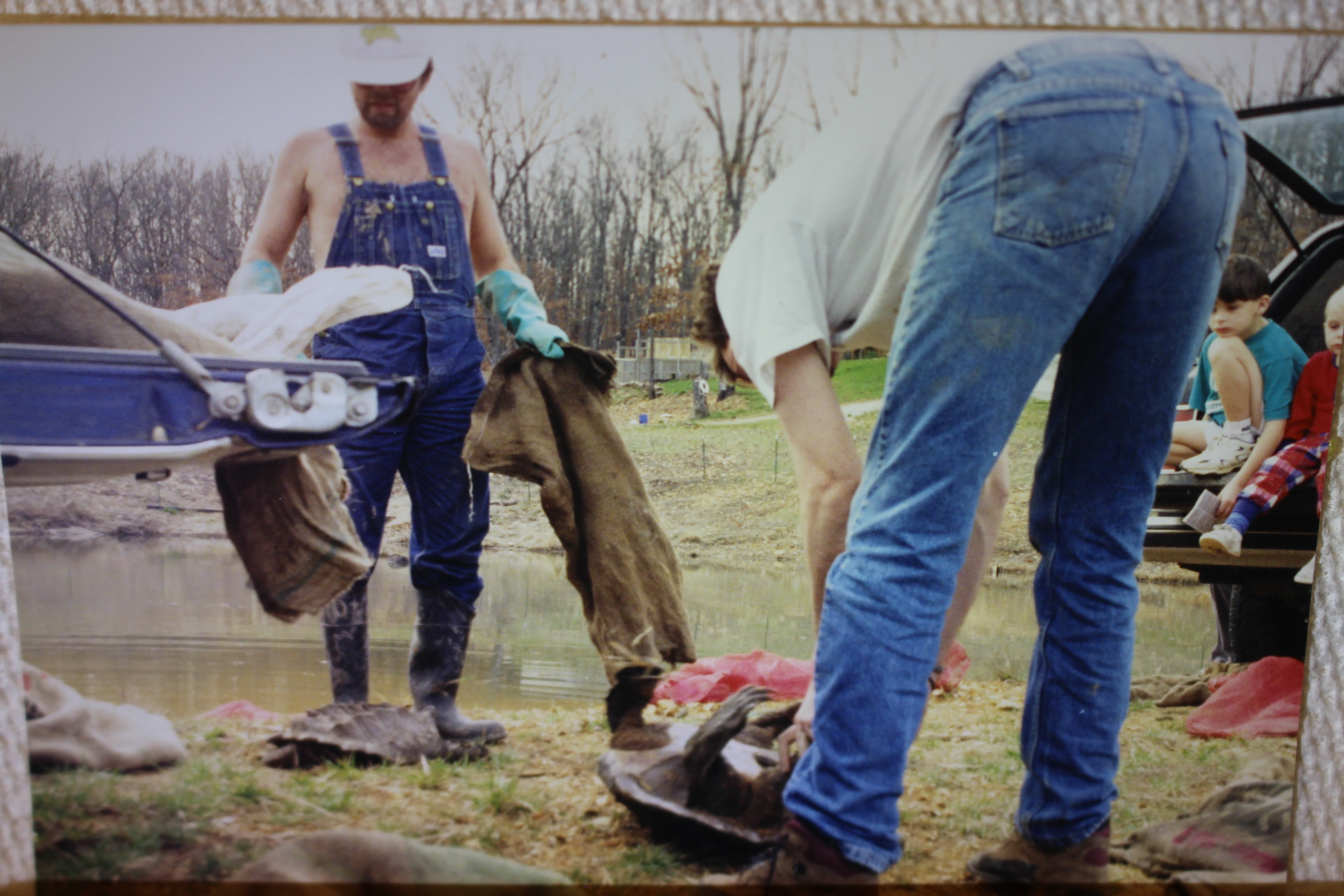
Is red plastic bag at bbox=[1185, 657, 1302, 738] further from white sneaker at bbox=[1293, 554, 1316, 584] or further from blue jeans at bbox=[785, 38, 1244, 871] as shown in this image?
blue jeans at bbox=[785, 38, 1244, 871]

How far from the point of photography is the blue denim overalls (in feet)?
6.95

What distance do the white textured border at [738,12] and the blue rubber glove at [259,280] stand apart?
486 millimetres

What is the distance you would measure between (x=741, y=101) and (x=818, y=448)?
0.74 metres

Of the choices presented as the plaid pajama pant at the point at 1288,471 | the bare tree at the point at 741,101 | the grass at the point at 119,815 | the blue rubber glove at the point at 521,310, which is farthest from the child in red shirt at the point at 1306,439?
the grass at the point at 119,815

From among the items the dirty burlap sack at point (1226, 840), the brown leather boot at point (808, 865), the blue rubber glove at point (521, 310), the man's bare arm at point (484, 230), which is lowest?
the dirty burlap sack at point (1226, 840)

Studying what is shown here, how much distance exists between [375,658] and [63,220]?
1.15 m

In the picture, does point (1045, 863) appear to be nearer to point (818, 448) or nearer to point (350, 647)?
point (818, 448)

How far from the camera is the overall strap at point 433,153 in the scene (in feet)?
6.97

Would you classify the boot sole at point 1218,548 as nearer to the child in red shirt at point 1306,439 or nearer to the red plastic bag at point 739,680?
the child in red shirt at point 1306,439

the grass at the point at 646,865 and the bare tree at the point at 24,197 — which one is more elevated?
the bare tree at the point at 24,197

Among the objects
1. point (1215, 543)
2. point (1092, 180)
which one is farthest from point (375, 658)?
point (1215, 543)

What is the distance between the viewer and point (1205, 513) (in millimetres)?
2318

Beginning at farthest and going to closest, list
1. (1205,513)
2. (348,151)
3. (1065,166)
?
(1205,513)
(348,151)
(1065,166)

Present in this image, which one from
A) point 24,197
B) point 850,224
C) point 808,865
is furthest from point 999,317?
point 24,197
